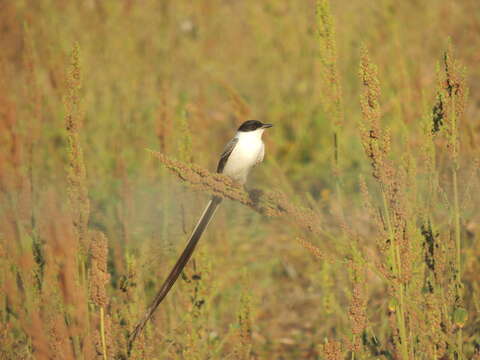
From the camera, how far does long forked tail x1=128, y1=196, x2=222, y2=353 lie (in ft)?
6.26

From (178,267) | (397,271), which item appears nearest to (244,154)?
(178,267)

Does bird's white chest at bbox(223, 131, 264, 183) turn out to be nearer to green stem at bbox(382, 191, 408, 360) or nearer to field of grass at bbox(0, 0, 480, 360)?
field of grass at bbox(0, 0, 480, 360)

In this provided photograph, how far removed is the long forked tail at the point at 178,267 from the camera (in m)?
1.91

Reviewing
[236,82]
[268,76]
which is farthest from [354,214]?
[236,82]

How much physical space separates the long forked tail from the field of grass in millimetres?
67

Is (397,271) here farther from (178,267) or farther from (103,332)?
(103,332)

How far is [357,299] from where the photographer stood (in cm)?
174

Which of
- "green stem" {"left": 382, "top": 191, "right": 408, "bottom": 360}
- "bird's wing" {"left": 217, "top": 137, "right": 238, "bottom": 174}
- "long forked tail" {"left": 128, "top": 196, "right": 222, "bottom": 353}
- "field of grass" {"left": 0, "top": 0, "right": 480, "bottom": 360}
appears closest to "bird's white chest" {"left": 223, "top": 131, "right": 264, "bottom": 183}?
"bird's wing" {"left": 217, "top": 137, "right": 238, "bottom": 174}

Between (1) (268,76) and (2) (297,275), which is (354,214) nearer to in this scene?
(2) (297,275)

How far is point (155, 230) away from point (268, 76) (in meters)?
2.41

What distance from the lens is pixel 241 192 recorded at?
1.81 metres

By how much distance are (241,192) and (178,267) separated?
38cm

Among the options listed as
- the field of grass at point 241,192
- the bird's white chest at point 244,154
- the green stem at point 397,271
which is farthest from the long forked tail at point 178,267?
the bird's white chest at point 244,154

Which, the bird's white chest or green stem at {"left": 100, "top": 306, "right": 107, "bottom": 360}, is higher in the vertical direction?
the bird's white chest
